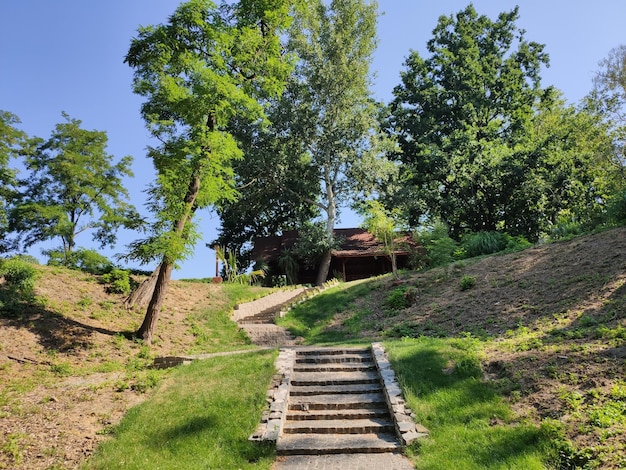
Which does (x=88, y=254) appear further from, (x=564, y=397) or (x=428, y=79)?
(x=428, y=79)

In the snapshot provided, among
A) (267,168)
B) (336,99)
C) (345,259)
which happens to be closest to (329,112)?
(336,99)

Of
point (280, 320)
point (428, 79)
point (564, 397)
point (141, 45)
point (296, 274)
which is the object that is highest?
point (428, 79)

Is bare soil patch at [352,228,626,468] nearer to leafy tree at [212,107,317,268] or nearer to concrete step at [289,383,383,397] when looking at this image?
concrete step at [289,383,383,397]

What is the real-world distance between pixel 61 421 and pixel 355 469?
5.09m

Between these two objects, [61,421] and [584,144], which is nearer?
[61,421]

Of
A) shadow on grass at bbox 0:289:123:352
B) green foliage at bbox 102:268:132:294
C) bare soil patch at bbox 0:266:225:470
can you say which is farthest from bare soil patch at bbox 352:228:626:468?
shadow on grass at bbox 0:289:123:352

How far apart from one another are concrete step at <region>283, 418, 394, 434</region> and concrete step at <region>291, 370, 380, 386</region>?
1497mm

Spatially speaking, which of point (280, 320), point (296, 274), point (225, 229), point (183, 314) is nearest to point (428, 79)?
point (296, 274)

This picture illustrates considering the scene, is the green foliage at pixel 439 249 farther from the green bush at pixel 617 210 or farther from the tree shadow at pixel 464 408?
the tree shadow at pixel 464 408

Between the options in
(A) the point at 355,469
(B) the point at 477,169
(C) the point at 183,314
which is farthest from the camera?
(B) the point at 477,169

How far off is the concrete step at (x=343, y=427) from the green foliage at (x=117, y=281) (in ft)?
35.6

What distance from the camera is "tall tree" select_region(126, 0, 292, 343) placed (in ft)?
42.0

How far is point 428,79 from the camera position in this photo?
3316cm

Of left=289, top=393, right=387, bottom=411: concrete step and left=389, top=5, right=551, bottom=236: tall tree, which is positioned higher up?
left=389, top=5, right=551, bottom=236: tall tree
